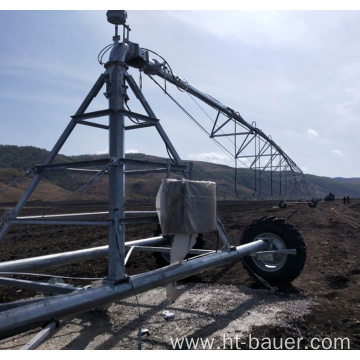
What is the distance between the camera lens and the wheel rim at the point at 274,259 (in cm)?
601

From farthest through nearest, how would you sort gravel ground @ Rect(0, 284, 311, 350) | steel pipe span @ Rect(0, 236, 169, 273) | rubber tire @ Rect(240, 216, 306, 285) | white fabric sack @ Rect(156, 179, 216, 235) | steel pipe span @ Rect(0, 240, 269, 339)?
1. rubber tire @ Rect(240, 216, 306, 285)
2. steel pipe span @ Rect(0, 236, 169, 273)
3. white fabric sack @ Rect(156, 179, 216, 235)
4. gravel ground @ Rect(0, 284, 311, 350)
5. steel pipe span @ Rect(0, 240, 269, 339)

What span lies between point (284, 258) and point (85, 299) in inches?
146

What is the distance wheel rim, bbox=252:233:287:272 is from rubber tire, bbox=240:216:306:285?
1.1 inches

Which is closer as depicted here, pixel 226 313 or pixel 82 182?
pixel 226 313

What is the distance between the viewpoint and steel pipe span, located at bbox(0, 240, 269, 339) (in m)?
2.85

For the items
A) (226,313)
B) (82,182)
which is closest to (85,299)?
(226,313)

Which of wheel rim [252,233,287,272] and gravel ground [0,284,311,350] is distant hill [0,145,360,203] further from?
gravel ground [0,284,311,350]

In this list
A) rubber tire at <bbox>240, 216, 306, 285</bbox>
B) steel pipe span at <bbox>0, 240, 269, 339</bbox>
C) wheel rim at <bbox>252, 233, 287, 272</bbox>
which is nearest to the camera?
steel pipe span at <bbox>0, 240, 269, 339</bbox>

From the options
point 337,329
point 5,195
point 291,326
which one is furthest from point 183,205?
point 5,195

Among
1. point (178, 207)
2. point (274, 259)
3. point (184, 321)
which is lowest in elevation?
point (184, 321)

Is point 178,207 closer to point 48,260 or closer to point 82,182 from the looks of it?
point 48,260

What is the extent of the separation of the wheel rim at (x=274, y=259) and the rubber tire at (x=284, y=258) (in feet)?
0.09

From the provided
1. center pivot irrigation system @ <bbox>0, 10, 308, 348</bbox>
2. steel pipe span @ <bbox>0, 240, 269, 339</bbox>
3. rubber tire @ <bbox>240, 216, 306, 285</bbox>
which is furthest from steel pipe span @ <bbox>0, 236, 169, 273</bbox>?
rubber tire @ <bbox>240, 216, 306, 285</bbox>

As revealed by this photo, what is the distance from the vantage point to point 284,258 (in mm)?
6027
